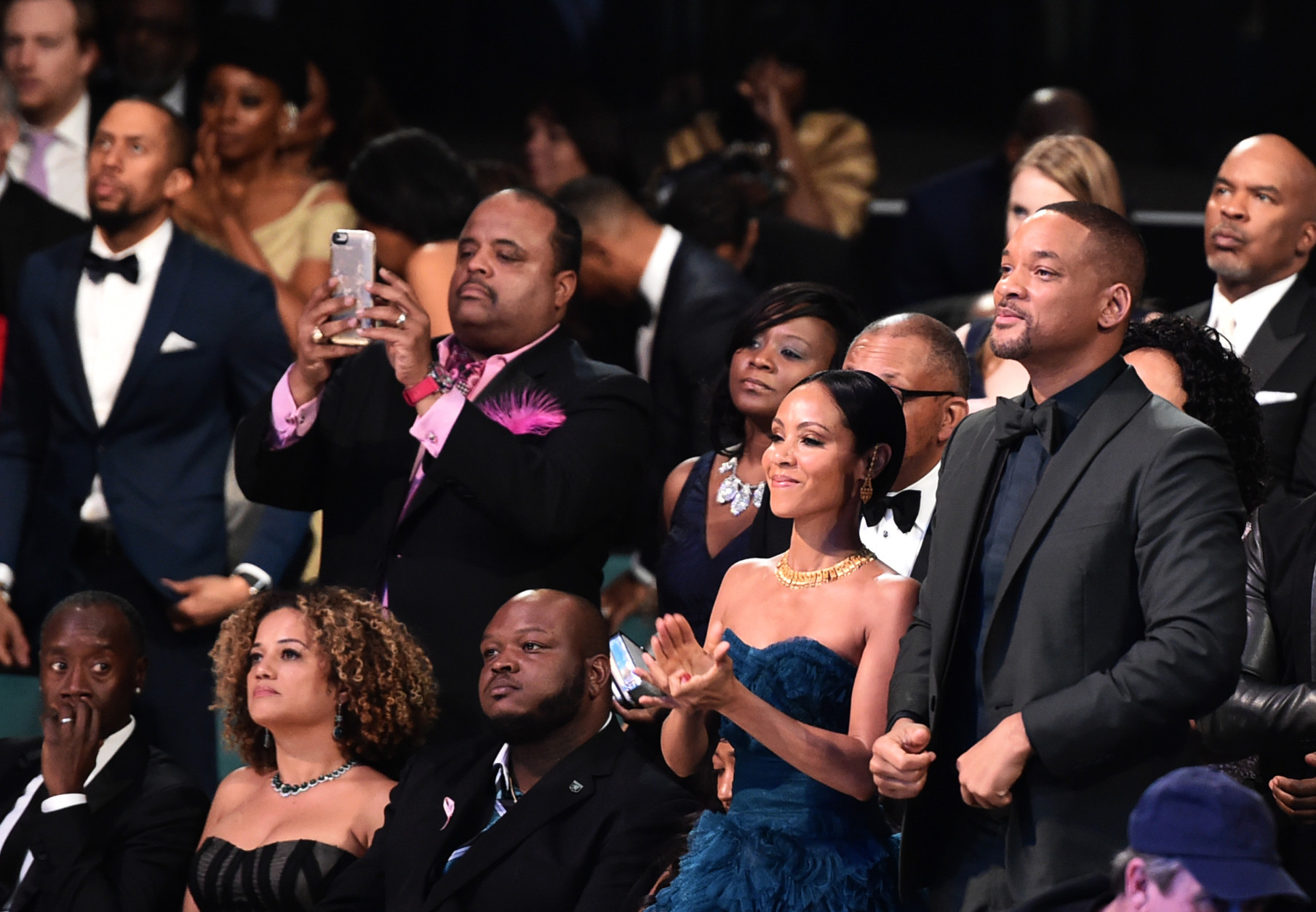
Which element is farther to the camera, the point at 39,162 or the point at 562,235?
the point at 39,162

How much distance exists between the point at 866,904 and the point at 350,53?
14.5 ft

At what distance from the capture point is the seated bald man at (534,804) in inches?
133

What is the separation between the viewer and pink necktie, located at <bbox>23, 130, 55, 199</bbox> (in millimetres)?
5797

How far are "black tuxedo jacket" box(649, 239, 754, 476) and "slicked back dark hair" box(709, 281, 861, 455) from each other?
95cm

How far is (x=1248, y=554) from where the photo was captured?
10.9 ft

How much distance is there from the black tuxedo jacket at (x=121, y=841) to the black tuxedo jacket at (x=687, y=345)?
1.58m

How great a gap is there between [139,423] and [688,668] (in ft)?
7.08

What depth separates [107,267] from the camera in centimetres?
452

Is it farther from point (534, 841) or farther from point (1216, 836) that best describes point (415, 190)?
point (1216, 836)

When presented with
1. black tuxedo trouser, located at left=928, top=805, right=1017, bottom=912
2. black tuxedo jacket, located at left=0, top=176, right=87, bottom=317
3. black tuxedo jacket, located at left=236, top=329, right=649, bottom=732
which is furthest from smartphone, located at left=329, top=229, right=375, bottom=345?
black tuxedo jacket, located at left=0, top=176, right=87, bottom=317

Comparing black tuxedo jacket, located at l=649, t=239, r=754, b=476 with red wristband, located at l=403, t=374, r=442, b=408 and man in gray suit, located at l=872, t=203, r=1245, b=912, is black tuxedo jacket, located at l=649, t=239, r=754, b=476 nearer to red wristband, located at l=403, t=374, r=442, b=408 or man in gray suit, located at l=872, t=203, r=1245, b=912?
red wristband, located at l=403, t=374, r=442, b=408

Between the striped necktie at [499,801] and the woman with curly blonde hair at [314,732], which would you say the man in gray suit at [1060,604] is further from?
the woman with curly blonde hair at [314,732]

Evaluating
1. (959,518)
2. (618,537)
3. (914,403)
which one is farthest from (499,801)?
(618,537)

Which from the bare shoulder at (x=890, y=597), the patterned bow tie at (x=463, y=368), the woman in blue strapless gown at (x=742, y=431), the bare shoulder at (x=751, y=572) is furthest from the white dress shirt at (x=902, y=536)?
the patterned bow tie at (x=463, y=368)
